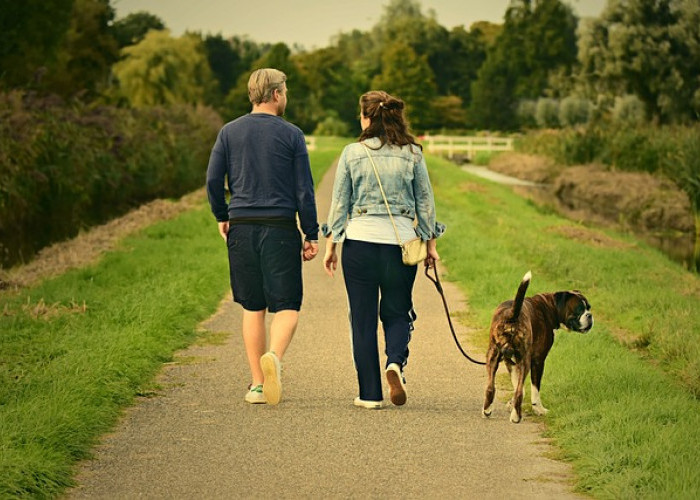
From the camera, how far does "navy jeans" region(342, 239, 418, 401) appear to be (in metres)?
7.04

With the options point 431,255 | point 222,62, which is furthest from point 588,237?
point 222,62

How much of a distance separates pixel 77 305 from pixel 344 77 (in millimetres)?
92272

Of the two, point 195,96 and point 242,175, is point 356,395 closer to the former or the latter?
point 242,175

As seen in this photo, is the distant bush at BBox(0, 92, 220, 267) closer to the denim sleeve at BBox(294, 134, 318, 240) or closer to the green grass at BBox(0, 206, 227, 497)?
the green grass at BBox(0, 206, 227, 497)

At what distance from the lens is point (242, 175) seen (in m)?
7.10

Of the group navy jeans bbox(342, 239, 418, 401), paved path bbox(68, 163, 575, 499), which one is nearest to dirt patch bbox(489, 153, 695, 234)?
paved path bbox(68, 163, 575, 499)

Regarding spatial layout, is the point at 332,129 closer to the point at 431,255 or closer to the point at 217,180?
the point at 217,180

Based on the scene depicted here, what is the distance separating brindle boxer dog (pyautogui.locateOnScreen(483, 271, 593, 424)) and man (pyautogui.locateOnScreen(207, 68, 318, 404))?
53.9 inches

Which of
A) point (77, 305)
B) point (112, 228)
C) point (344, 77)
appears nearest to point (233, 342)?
point (77, 305)

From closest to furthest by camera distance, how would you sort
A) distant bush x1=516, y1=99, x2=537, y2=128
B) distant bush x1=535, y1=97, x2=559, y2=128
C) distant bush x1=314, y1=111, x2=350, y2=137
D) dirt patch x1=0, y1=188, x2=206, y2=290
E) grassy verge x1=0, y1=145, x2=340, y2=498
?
grassy verge x1=0, y1=145, x2=340, y2=498, dirt patch x1=0, y1=188, x2=206, y2=290, distant bush x1=535, y1=97, x2=559, y2=128, distant bush x1=314, y1=111, x2=350, y2=137, distant bush x1=516, y1=99, x2=537, y2=128

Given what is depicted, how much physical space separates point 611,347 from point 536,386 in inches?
99.3

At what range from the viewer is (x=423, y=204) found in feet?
23.3

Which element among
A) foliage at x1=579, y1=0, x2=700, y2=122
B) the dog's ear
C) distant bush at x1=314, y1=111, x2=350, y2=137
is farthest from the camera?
distant bush at x1=314, y1=111, x2=350, y2=137

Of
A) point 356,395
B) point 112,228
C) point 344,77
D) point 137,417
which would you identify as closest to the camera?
point 137,417
